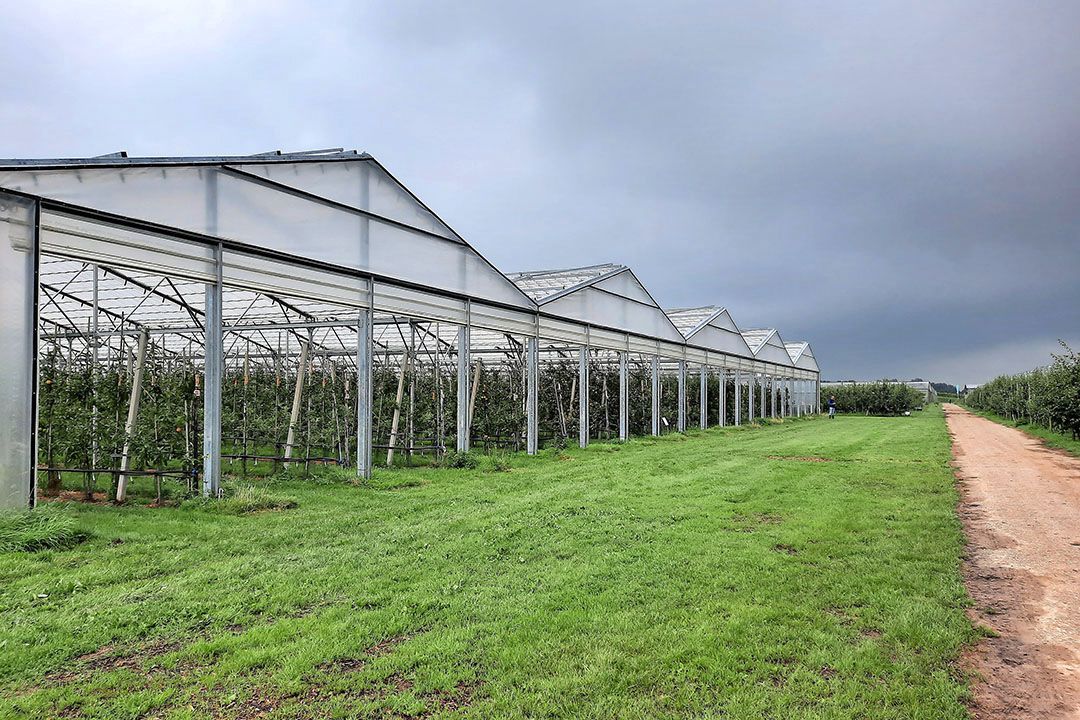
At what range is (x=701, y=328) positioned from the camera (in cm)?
2791

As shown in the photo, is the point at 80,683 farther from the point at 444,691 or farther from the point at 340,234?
the point at 340,234

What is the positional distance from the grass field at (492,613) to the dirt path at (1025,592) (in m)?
0.22

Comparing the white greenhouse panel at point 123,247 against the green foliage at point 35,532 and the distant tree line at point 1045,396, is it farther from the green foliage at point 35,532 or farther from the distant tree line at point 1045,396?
the distant tree line at point 1045,396

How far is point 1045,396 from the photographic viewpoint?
25594mm

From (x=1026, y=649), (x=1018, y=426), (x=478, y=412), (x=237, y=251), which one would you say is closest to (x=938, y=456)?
(x=478, y=412)

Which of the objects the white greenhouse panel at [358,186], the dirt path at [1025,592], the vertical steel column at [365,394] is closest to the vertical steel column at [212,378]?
the white greenhouse panel at [358,186]

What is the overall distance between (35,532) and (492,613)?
490cm

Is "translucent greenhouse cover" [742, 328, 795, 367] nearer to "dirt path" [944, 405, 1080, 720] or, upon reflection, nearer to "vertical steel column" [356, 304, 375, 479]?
"dirt path" [944, 405, 1080, 720]

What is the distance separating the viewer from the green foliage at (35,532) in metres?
6.28

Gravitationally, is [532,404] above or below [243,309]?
below

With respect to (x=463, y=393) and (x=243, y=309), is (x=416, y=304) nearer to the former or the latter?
(x=463, y=393)

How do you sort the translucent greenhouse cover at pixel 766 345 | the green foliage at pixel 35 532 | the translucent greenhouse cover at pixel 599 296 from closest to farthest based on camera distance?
1. the green foliage at pixel 35 532
2. the translucent greenhouse cover at pixel 599 296
3. the translucent greenhouse cover at pixel 766 345

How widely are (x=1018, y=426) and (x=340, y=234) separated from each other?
36.8 m

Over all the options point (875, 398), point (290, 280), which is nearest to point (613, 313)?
point (290, 280)
